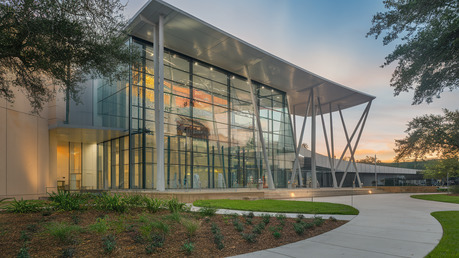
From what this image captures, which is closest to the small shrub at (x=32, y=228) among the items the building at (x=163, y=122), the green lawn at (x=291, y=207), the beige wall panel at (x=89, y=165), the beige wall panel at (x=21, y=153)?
the green lawn at (x=291, y=207)

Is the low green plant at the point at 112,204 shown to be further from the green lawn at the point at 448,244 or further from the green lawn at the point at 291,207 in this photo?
the green lawn at the point at 448,244

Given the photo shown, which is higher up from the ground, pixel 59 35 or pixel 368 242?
pixel 59 35

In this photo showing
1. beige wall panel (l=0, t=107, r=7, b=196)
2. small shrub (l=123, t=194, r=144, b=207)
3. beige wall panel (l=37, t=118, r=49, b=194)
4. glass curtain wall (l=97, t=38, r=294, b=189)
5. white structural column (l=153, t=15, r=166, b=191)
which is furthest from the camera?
glass curtain wall (l=97, t=38, r=294, b=189)

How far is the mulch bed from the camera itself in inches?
229

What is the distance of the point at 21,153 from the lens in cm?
2009

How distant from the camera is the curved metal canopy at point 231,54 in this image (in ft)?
72.8

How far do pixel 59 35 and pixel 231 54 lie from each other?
20.1m

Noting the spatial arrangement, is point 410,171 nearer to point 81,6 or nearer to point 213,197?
point 213,197

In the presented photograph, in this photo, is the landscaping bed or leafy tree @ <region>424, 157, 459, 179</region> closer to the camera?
the landscaping bed

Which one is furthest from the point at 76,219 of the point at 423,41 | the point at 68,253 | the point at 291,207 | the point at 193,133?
the point at 193,133

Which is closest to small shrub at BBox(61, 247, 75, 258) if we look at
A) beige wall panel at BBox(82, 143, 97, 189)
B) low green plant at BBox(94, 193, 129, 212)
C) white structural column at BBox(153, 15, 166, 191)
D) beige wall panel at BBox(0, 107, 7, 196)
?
low green plant at BBox(94, 193, 129, 212)

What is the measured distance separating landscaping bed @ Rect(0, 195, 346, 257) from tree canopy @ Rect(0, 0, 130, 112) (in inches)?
177

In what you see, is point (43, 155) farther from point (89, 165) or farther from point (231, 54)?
point (231, 54)

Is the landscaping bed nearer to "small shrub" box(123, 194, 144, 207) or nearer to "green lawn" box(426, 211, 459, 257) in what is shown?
"small shrub" box(123, 194, 144, 207)
